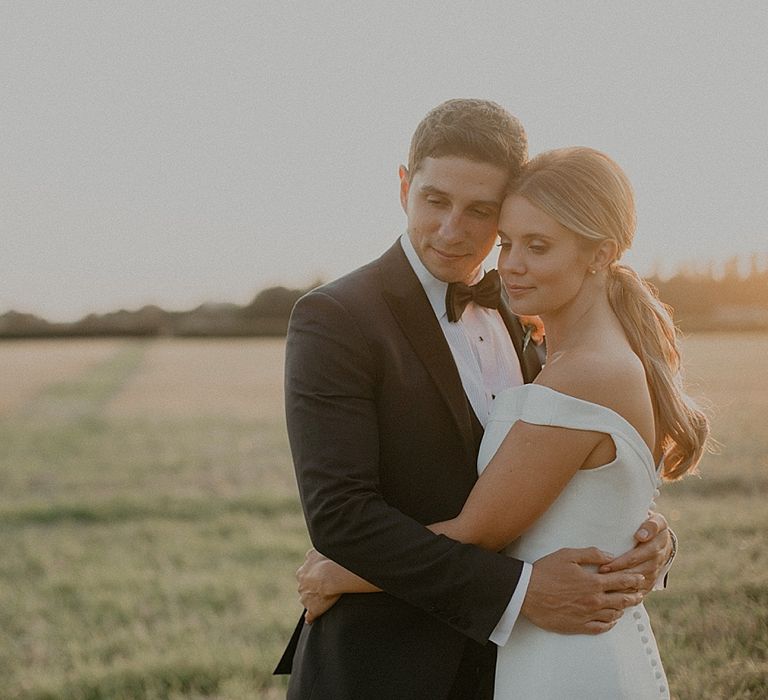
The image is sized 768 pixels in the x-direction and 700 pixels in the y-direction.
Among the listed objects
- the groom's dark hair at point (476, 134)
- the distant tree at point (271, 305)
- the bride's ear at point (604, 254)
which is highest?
the groom's dark hair at point (476, 134)

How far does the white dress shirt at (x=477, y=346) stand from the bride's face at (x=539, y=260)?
309 mm

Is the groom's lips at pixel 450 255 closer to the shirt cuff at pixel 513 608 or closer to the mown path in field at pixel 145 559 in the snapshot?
the shirt cuff at pixel 513 608

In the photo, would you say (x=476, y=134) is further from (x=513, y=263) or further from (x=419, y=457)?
(x=419, y=457)

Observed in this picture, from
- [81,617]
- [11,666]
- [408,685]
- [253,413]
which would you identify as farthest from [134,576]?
[253,413]

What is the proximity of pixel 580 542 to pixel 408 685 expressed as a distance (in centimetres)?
73

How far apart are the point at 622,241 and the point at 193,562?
6.54 metres

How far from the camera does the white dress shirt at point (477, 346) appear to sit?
3217mm

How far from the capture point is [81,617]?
23.4ft

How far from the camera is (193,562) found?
28.3 ft

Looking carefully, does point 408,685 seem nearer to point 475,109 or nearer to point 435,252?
point 435,252

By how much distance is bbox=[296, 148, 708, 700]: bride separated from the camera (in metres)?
2.75

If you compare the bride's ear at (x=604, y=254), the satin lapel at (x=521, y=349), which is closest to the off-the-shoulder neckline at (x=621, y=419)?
the bride's ear at (x=604, y=254)

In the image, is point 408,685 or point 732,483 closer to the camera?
point 408,685

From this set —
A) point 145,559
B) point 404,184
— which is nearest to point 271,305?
point 145,559
